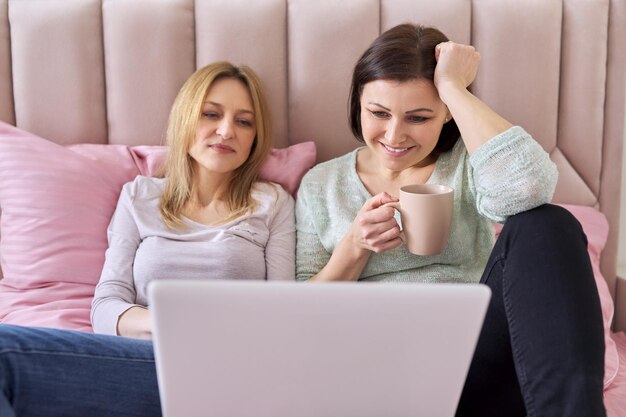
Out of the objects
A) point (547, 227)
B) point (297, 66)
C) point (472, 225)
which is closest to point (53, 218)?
point (297, 66)

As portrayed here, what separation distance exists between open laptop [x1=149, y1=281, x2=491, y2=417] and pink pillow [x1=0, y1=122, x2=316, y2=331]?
687 mm

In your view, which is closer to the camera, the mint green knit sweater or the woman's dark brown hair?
the mint green knit sweater

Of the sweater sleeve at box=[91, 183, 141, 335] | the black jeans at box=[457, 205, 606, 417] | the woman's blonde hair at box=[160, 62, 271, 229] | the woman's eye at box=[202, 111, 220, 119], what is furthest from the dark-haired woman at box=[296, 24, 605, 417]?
the sweater sleeve at box=[91, 183, 141, 335]

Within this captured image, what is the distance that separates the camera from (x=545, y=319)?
0.95 meters

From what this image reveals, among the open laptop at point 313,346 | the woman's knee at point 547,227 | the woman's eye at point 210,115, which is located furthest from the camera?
the woman's eye at point 210,115

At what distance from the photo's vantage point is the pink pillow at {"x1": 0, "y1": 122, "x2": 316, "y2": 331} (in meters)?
1.44

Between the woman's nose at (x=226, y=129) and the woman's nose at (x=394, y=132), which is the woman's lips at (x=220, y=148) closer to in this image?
the woman's nose at (x=226, y=129)

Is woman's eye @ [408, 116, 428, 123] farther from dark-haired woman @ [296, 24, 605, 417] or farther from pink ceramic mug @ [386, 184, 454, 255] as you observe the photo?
pink ceramic mug @ [386, 184, 454, 255]

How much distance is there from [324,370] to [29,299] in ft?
2.91

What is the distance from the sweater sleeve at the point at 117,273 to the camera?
1.29 m

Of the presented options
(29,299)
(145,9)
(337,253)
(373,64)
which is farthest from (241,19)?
(29,299)

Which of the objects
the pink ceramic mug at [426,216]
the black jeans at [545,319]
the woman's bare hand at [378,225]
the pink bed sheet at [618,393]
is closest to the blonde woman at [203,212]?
the woman's bare hand at [378,225]

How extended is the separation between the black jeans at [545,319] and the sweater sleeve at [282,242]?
1.46ft

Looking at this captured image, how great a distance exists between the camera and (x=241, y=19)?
1632 mm
